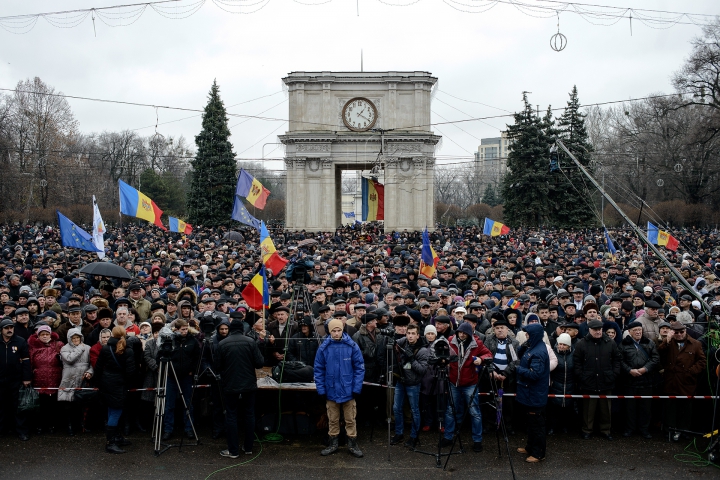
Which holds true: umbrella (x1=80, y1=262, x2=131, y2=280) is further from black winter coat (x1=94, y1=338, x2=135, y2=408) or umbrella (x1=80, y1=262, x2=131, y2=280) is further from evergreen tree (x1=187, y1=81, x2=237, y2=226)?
evergreen tree (x1=187, y1=81, x2=237, y2=226)

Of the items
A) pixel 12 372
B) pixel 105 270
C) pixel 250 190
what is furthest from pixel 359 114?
pixel 12 372

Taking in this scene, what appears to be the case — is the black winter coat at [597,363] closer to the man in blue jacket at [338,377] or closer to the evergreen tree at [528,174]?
the man in blue jacket at [338,377]

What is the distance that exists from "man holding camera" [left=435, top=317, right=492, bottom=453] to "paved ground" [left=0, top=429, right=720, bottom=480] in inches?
14.1

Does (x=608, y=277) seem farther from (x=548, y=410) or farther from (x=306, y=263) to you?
(x=306, y=263)

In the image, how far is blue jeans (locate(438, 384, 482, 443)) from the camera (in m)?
8.77

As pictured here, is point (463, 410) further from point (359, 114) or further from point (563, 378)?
point (359, 114)

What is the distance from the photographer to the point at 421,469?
814 centimetres

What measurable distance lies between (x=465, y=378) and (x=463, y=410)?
0.57 m

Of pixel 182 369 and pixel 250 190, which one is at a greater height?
pixel 250 190

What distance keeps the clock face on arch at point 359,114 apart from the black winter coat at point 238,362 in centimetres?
3992

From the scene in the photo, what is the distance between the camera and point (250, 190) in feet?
68.7

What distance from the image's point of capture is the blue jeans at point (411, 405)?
8.91 metres

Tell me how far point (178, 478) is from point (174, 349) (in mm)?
1826

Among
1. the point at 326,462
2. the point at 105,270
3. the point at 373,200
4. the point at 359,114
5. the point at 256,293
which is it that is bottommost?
the point at 326,462
